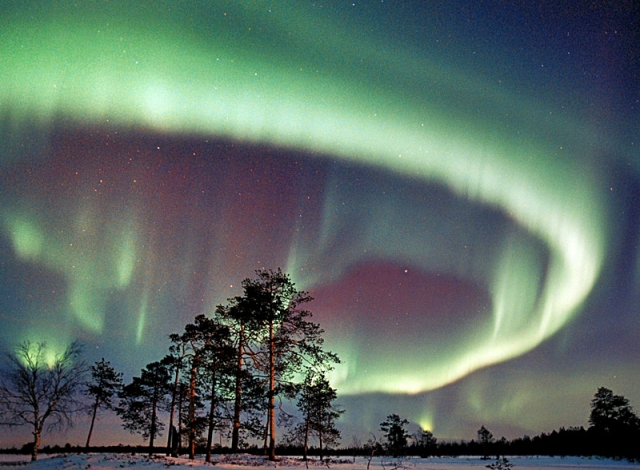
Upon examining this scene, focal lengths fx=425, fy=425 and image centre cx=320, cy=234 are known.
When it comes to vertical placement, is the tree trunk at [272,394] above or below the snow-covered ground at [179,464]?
above

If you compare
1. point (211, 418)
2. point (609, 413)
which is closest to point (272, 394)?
point (211, 418)

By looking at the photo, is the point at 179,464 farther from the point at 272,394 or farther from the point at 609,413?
the point at 609,413

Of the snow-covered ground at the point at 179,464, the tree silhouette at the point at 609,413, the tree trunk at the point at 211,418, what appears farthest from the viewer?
the tree silhouette at the point at 609,413

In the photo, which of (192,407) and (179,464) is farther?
(192,407)

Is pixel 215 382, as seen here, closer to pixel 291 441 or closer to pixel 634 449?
pixel 291 441

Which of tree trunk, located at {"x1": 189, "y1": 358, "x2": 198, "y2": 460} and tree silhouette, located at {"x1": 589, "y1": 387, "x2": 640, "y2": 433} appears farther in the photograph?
tree silhouette, located at {"x1": 589, "y1": 387, "x2": 640, "y2": 433}

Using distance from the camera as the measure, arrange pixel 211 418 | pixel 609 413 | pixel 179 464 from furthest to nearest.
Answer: pixel 609 413 < pixel 211 418 < pixel 179 464

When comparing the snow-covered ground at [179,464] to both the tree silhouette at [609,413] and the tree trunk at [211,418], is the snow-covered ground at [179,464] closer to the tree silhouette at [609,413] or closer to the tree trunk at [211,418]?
the tree trunk at [211,418]

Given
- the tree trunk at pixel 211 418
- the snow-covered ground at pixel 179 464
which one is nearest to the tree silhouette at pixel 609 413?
the snow-covered ground at pixel 179 464

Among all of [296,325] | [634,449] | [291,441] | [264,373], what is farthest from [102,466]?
[634,449]

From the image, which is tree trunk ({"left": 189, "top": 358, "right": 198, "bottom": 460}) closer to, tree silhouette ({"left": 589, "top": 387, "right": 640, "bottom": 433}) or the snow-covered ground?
the snow-covered ground

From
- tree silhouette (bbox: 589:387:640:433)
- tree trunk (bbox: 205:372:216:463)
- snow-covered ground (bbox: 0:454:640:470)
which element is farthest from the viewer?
tree silhouette (bbox: 589:387:640:433)

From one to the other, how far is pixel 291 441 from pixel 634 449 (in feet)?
153

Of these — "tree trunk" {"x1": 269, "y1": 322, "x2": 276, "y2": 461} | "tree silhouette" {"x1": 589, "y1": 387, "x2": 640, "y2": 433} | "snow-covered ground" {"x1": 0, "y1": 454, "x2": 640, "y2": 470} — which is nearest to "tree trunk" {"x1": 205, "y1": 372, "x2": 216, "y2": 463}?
"snow-covered ground" {"x1": 0, "y1": 454, "x2": 640, "y2": 470}
